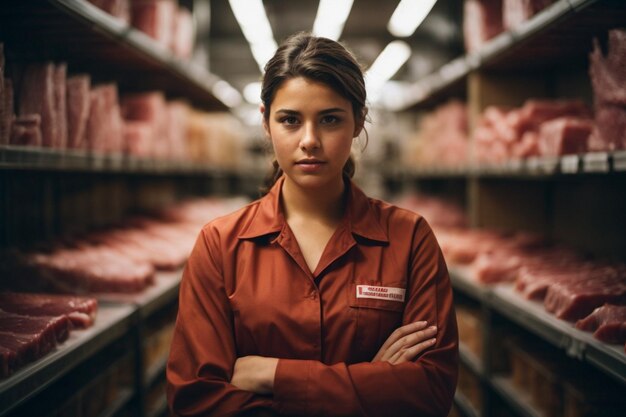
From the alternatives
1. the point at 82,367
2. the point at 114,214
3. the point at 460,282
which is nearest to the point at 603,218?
the point at 460,282

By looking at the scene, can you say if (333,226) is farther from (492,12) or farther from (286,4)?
(286,4)

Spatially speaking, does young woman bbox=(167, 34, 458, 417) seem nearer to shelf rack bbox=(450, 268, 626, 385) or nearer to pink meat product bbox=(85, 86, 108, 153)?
shelf rack bbox=(450, 268, 626, 385)

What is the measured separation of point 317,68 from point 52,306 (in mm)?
1404

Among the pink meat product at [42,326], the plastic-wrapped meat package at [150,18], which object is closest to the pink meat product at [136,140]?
the plastic-wrapped meat package at [150,18]

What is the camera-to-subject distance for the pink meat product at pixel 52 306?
218cm

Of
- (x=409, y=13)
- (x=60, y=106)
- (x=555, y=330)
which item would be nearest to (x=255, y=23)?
(x=409, y=13)

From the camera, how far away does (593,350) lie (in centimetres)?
199

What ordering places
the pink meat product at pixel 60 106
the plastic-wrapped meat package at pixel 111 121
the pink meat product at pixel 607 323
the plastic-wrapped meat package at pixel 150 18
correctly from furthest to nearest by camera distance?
the plastic-wrapped meat package at pixel 150 18
the plastic-wrapped meat package at pixel 111 121
the pink meat product at pixel 60 106
the pink meat product at pixel 607 323

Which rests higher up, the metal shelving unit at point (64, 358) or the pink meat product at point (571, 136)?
the pink meat product at point (571, 136)

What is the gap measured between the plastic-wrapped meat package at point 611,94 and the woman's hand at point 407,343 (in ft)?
3.90

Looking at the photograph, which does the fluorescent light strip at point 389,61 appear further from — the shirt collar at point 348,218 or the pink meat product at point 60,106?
the shirt collar at point 348,218

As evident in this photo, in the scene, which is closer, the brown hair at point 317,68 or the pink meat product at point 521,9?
the brown hair at point 317,68

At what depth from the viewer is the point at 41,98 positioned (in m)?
2.39

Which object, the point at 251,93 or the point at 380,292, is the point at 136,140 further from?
the point at 251,93
